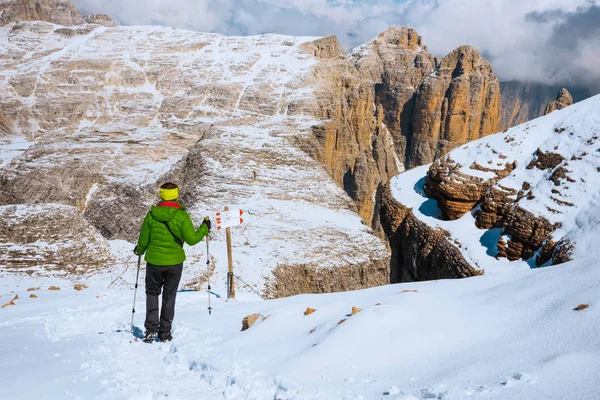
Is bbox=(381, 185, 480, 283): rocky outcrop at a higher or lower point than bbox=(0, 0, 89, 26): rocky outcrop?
lower

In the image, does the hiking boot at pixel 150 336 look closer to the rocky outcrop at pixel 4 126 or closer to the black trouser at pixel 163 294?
the black trouser at pixel 163 294

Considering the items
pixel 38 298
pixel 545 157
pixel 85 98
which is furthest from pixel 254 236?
pixel 85 98

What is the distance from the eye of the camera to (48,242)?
Result: 48.7 ft

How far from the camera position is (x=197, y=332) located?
5.73m

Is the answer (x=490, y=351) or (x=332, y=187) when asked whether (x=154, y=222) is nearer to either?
(x=490, y=351)

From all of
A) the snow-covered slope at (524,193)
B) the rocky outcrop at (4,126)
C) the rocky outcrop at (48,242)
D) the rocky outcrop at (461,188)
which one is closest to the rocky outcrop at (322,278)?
the snow-covered slope at (524,193)

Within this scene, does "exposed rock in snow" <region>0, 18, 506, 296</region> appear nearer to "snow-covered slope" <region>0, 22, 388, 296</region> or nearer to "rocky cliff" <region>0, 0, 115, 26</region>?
"snow-covered slope" <region>0, 22, 388, 296</region>

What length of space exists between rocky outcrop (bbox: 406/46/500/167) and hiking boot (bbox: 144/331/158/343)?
9431 cm

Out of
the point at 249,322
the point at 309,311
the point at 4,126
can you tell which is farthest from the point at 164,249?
the point at 4,126

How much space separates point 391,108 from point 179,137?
253 ft

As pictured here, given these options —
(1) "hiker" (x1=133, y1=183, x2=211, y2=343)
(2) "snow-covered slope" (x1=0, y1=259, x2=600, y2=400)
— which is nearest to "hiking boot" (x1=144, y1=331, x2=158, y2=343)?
(1) "hiker" (x1=133, y1=183, x2=211, y2=343)

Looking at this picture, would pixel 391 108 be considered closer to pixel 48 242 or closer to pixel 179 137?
pixel 179 137

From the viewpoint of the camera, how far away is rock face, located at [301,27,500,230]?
6284cm

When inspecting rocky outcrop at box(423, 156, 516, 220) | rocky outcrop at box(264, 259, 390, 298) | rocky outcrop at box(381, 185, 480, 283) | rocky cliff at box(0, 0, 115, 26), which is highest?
rocky cliff at box(0, 0, 115, 26)
